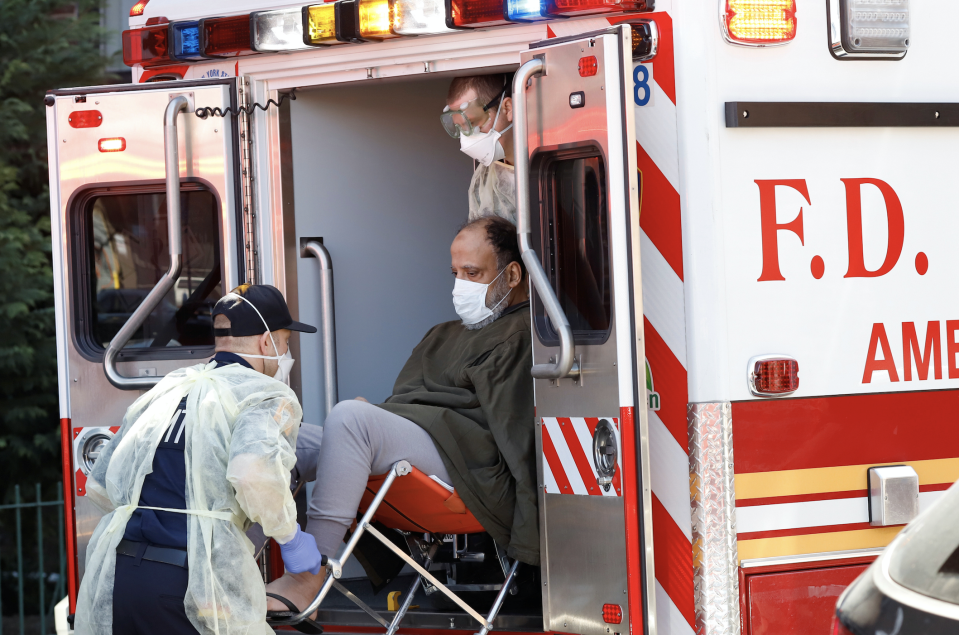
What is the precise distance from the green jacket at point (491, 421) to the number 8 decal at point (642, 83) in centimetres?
98

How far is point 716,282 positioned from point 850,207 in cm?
44

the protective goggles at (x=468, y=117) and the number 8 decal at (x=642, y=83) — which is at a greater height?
the protective goggles at (x=468, y=117)

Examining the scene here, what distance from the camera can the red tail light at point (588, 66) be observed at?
287 centimetres

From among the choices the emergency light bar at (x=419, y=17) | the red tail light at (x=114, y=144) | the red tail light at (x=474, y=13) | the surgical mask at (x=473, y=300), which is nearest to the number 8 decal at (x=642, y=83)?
the red tail light at (x=474, y=13)

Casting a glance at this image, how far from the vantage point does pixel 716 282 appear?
2887 millimetres

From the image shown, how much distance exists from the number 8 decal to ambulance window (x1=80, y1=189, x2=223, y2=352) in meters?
1.61

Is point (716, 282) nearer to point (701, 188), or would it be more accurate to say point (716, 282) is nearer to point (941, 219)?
point (701, 188)

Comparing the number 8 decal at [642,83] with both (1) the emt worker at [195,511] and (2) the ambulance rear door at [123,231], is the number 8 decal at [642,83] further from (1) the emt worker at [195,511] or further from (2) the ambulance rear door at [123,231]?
(2) the ambulance rear door at [123,231]

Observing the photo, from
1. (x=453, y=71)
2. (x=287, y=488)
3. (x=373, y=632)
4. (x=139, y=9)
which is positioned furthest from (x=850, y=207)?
(x=139, y=9)

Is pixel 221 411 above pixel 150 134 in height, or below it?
below

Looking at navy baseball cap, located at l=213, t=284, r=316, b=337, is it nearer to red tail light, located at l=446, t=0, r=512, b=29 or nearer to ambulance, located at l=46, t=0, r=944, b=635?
ambulance, located at l=46, t=0, r=944, b=635

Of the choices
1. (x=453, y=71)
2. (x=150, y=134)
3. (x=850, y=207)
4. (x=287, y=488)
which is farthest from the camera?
(x=150, y=134)

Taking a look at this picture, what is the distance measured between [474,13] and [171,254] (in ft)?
4.05

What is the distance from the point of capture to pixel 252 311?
3.13 m
